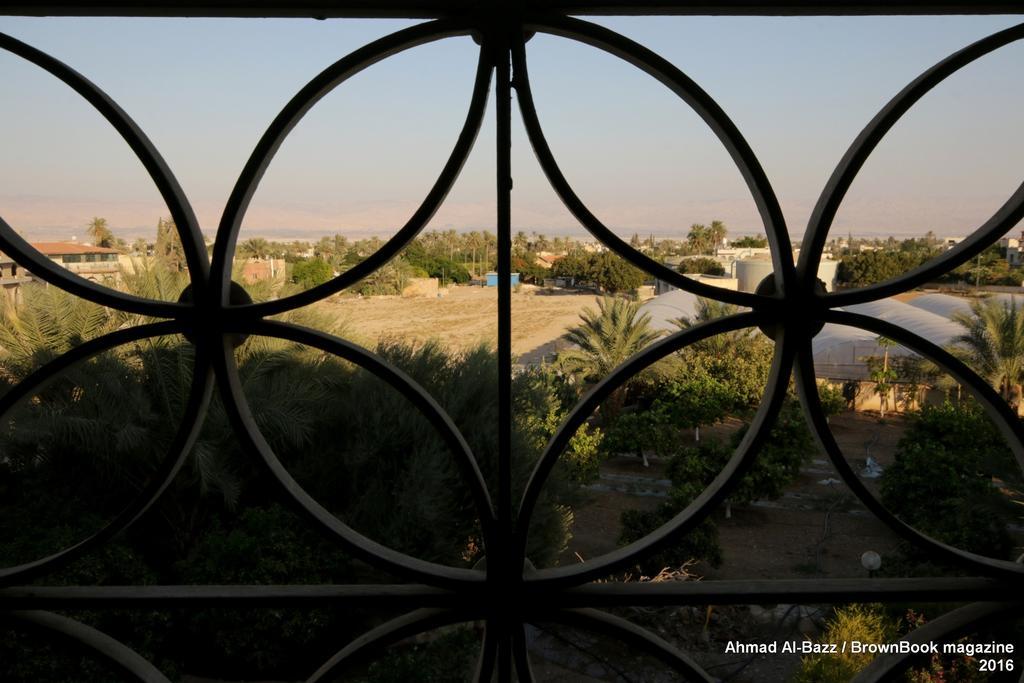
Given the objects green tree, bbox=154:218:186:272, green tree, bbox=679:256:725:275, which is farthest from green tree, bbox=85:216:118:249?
green tree, bbox=679:256:725:275

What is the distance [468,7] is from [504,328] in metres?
0.25

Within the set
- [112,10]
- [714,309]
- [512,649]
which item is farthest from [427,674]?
[714,309]

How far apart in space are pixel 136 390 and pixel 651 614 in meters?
4.46

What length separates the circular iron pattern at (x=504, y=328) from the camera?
563 mm

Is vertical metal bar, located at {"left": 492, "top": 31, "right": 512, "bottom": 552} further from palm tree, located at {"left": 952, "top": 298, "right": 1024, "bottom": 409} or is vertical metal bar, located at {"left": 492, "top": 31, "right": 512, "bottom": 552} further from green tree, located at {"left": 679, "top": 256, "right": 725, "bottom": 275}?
green tree, located at {"left": 679, "top": 256, "right": 725, "bottom": 275}

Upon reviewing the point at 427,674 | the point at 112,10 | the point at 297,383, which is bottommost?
the point at 427,674

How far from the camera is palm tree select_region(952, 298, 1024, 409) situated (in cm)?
821

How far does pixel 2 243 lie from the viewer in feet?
1.87

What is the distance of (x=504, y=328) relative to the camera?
22.6 inches

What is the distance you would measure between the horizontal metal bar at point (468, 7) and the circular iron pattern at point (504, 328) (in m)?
0.02

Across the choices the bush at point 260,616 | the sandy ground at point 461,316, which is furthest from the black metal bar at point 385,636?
the sandy ground at point 461,316

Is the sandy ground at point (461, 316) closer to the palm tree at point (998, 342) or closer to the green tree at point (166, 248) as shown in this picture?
the green tree at point (166, 248)

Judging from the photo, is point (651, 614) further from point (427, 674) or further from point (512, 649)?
point (512, 649)

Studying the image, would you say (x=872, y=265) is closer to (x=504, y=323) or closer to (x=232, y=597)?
(x=504, y=323)
